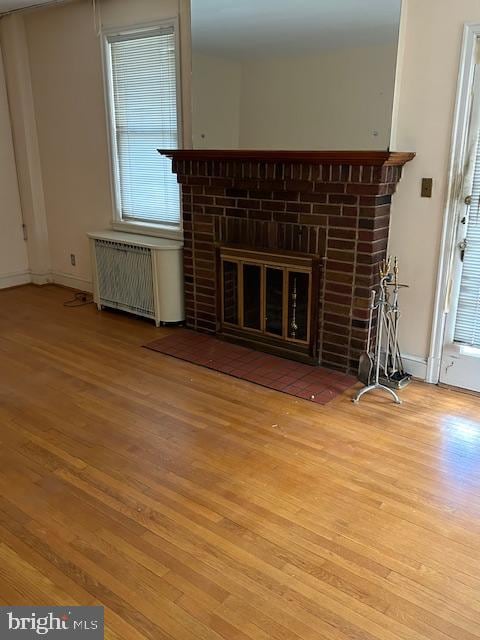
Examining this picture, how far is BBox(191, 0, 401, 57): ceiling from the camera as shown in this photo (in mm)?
3096

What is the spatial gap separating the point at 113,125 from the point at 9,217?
1711mm

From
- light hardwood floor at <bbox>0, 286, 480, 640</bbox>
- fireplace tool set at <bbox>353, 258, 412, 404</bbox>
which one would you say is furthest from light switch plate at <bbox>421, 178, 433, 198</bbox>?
light hardwood floor at <bbox>0, 286, 480, 640</bbox>

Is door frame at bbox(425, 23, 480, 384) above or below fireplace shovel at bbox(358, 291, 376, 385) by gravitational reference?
above

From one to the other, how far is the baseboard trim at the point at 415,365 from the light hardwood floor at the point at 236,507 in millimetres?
113

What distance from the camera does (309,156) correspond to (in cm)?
332

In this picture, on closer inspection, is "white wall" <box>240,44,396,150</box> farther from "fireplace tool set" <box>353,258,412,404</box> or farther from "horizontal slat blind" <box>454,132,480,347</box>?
"fireplace tool set" <box>353,258,412,404</box>

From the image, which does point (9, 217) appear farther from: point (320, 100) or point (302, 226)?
point (320, 100)

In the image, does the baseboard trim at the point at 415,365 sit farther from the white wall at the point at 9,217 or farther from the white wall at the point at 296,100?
the white wall at the point at 9,217

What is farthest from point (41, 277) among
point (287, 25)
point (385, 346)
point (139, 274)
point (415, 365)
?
point (415, 365)

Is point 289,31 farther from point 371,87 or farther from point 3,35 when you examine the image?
point 3,35

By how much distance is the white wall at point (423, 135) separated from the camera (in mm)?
2975

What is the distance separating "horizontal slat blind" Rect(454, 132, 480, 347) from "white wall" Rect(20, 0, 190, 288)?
2.92 metres

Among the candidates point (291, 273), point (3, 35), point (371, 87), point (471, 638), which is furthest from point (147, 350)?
point (3, 35)

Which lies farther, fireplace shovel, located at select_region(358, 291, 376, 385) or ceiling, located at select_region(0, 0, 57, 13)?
ceiling, located at select_region(0, 0, 57, 13)
